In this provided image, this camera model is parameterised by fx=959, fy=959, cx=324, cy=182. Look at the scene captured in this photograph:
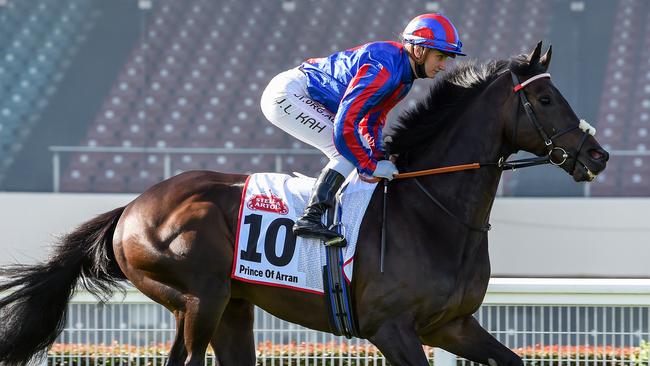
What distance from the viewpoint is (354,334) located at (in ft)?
10.1

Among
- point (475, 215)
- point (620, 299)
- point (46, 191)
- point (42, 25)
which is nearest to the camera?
point (475, 215)

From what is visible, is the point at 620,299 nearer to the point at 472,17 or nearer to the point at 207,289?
the point at 207,289

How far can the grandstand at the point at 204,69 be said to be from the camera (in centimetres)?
846

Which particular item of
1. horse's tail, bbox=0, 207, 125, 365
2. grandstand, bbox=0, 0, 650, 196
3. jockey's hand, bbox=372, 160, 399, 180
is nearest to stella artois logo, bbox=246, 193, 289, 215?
jockey's hand, bbox=372, 160, 399, 180

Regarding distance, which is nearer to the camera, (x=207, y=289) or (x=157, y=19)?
(x=207, y=289)

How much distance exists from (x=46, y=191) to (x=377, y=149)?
19.3 feet

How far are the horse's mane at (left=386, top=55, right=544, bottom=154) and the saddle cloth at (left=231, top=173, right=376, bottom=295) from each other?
21 centimetres

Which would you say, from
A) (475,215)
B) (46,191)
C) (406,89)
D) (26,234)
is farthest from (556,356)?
(46,191)

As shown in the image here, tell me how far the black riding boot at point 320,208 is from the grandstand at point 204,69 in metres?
5.32

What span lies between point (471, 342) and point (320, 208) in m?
0.64

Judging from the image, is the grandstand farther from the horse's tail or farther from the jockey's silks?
the jockey's silks

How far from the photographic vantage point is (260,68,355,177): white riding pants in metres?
3.21

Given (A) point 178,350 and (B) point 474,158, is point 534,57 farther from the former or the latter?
(A) point 178,350

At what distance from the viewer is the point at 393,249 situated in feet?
9.86
